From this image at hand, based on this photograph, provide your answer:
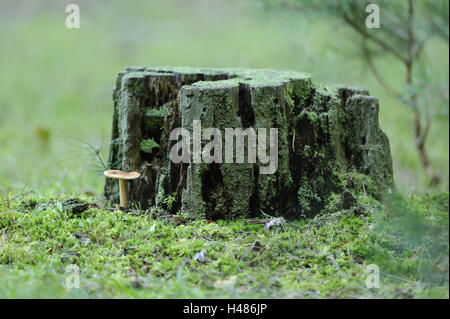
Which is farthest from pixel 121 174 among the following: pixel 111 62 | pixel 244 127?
pixel 111 62

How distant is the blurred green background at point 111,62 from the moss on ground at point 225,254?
0.95 metres

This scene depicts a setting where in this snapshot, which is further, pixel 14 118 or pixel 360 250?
pixel 14 118

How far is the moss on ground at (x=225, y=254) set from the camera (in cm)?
241

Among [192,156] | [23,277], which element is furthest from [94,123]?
[23,277]

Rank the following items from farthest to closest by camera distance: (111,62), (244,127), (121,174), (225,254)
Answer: (111,62) < (121,174) < (244,127) < (225,254)

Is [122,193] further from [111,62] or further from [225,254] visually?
[111,62]

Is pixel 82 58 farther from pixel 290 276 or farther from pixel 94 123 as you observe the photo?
pixel 290 276

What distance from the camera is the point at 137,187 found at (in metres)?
3.62

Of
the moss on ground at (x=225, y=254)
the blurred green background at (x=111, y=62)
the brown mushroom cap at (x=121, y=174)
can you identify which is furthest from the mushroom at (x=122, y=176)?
the blurred green background at (x=111, y=62)

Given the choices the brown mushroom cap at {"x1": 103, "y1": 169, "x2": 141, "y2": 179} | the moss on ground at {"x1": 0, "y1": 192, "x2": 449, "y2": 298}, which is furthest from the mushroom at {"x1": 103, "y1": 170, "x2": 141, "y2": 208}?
the moss on ground at {"x1": 0, "y1": 192, "x2": 449, "y2": 298}

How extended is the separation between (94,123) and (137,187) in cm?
449

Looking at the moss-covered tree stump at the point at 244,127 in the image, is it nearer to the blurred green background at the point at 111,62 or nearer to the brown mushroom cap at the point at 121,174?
the brown mushroom cap at the point at 121,174

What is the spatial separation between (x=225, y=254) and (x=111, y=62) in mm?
9196

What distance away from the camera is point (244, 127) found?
3.28 metres
